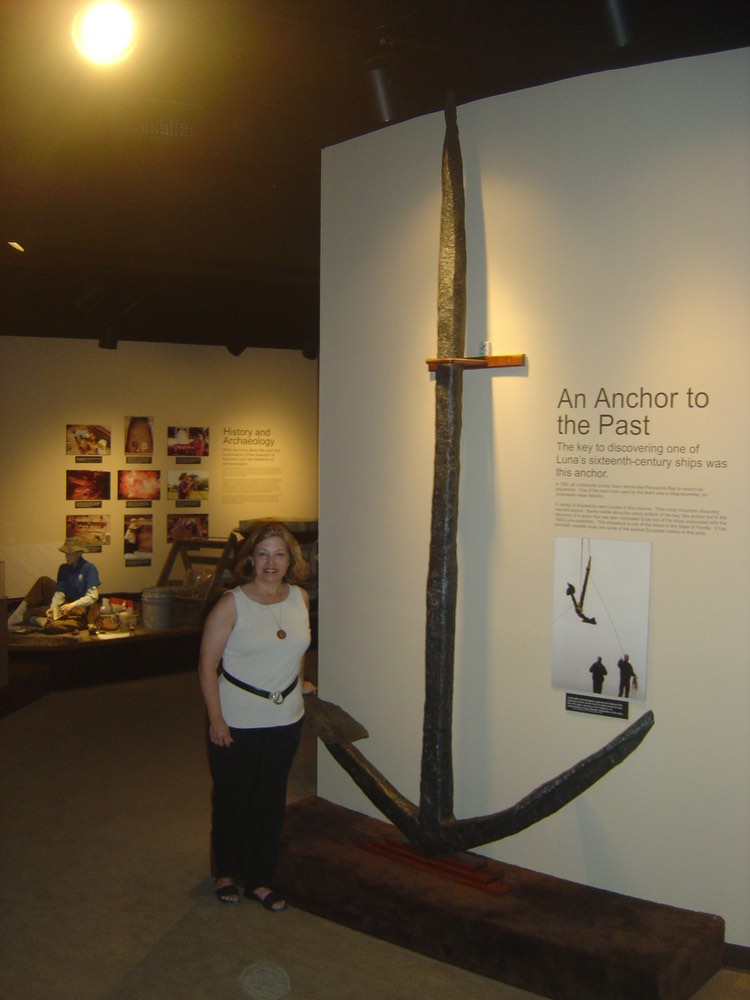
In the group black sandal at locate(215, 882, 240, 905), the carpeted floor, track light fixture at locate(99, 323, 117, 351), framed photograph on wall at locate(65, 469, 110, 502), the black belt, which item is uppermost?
track light fixture at locate(99, 323, 117, 351)

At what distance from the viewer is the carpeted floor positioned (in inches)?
125

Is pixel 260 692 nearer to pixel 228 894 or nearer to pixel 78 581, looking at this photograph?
pixel 228 894

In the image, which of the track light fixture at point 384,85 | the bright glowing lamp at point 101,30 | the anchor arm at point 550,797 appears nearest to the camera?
the anchor arm at point 550,797

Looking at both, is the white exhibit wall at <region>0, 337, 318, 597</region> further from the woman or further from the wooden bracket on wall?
the wooden bracket on wall

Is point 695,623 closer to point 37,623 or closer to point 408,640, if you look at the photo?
point 408,640

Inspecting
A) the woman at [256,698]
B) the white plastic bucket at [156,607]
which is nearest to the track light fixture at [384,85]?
the woman at [256,698]

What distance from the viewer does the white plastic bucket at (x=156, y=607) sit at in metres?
8.09

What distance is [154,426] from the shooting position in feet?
32.1

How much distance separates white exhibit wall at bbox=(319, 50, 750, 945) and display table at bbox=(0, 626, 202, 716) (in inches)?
145

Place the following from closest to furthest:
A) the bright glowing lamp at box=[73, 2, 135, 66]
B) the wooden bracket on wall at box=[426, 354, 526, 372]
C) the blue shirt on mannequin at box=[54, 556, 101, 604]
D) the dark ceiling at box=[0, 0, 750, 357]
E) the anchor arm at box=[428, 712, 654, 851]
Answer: the anchor arm at box=[428, 712, 654, 851], the wooden bracket on wall at box=[426, 354, 526, 372], the bright glowing lamp at box=[73, 2, 135, 66], the dark ceiling at box=[0, 0, 750, 357], the blue shirt on mannequin at box=[54, 556, 101, 604]

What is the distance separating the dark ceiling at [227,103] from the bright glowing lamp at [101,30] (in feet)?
2.20

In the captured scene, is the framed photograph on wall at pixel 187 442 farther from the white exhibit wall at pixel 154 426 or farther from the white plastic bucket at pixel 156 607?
the white plastic bucket at pixel 156 607

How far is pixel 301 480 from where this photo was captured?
10.6 m

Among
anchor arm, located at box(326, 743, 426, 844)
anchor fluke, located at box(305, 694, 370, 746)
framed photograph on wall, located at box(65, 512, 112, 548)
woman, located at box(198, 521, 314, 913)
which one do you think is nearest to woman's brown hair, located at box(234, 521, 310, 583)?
woman, located at box(198, 521, 314, 913)
